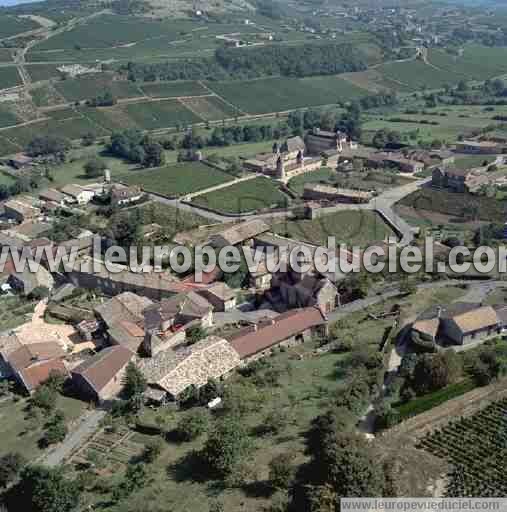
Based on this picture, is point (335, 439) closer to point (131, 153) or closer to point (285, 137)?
point (131, 153)

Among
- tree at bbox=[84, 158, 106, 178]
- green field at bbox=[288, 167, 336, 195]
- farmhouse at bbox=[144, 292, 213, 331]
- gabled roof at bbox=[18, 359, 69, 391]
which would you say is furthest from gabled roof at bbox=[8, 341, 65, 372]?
tree at bbox=[84, 158, 106, 178]

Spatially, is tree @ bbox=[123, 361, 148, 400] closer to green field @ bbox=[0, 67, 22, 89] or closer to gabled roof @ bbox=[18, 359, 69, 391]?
gabled roof @ bbox=[18, 359, 69, 391]

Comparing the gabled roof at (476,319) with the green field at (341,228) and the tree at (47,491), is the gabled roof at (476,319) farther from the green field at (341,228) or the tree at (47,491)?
the tree at (47,491)

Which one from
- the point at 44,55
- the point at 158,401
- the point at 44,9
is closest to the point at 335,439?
the point at 158,401

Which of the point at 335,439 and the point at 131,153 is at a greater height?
the point at 335,439

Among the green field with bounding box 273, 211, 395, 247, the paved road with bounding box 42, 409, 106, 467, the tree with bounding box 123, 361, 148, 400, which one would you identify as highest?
the tree with bounding box 123, 361, 148, 400

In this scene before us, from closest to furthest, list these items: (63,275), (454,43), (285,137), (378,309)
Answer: (378,309) < (63,275) < (285,137) < (454,43)

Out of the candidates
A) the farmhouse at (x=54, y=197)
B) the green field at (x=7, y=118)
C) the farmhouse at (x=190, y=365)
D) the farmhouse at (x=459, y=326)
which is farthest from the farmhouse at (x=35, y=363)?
the green field at (x=7, y=118)
